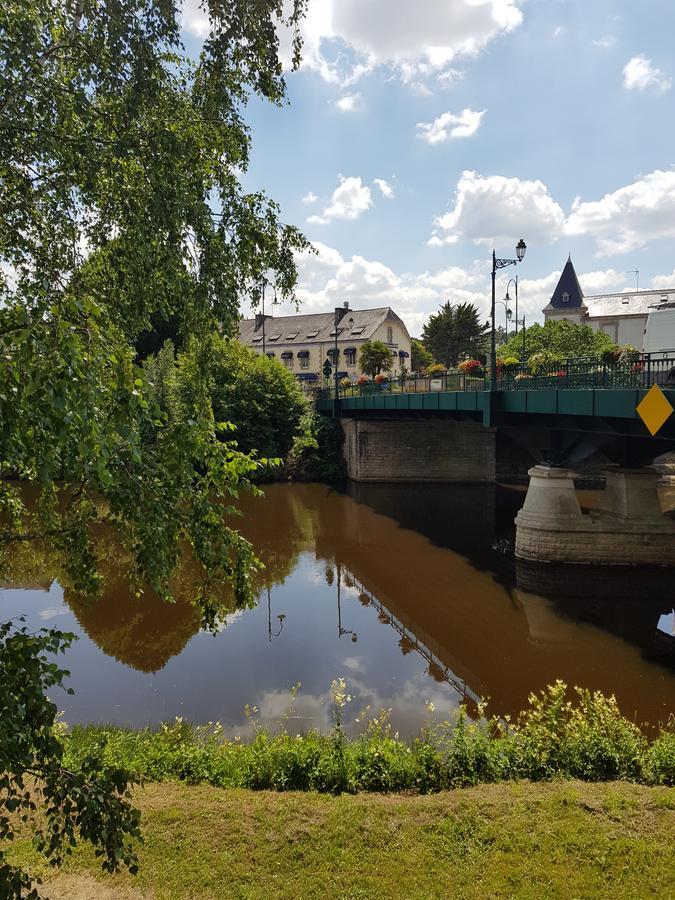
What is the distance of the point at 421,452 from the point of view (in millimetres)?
38156

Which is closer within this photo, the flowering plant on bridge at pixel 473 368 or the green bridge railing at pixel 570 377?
the green bridge railing at pixel 570 377

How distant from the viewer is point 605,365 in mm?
15258

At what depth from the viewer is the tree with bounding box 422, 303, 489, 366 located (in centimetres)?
7625

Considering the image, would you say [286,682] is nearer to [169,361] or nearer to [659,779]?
[659,779]

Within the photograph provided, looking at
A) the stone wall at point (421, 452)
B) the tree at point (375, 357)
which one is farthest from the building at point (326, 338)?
the stone wall at point (421, 452)

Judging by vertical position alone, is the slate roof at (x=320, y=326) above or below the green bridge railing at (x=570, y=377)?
above

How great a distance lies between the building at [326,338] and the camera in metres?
71.3

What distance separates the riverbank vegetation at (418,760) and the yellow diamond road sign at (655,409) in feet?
23.6

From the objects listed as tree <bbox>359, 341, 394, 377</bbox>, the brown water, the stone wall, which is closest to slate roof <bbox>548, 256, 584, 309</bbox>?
tree <bbox>359, 341, 394, 377</bbox>

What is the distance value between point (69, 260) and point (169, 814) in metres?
5.84

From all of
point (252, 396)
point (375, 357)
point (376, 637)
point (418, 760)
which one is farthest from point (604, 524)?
point (375, 357)

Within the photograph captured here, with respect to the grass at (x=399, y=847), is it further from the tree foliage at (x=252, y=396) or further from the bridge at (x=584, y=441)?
the tree foliage at (x=252, y=396)

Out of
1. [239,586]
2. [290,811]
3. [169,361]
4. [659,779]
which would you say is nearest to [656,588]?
[659,779]

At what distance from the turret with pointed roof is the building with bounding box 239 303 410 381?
25660mm
